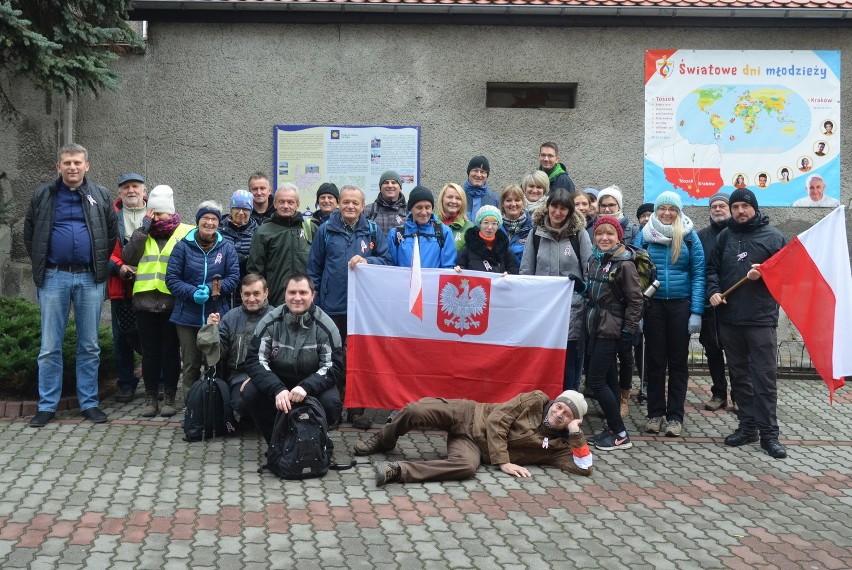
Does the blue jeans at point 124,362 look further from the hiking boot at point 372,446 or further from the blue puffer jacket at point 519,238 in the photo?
the blue puffer jacket at point 519,238

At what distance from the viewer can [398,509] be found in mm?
6297

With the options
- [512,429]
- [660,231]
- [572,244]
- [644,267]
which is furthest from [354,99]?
[512,429]

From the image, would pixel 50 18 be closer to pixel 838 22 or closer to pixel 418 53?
pixel 418 53

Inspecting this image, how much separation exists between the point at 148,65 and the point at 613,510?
8.31 m

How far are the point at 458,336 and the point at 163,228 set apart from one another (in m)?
2.75

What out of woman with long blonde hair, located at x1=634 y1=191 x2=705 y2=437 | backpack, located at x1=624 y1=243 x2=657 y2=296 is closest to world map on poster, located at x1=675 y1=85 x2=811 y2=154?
woman with long blonde hair, located at x1=634 y1=191 x2=705 y2=437

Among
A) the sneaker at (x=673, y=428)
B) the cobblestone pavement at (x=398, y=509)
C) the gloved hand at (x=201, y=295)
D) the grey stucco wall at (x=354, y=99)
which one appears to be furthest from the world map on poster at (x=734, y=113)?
the gloved hand at (x=201, y=295)

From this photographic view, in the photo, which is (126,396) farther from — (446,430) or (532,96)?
(532,96)

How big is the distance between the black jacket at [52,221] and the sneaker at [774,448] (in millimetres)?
5682

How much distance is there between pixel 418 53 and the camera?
1203 centimetres

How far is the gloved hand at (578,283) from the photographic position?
27.4 ft

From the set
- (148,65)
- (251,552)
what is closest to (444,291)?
(251,552)

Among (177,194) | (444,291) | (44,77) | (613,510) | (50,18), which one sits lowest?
(613,510)

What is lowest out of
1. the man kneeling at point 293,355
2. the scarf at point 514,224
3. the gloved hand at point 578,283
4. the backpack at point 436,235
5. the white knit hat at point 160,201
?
the man kneeling at point 293,355
